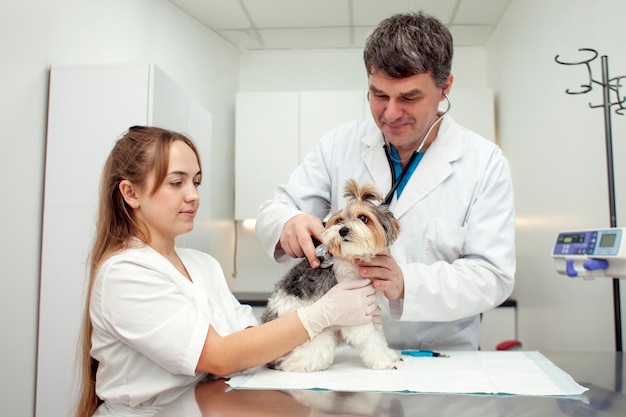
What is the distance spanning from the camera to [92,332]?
133 centimetres

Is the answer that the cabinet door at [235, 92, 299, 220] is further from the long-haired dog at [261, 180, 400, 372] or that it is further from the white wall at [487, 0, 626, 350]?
the long-haired dog at [261, 180, 400, 372]

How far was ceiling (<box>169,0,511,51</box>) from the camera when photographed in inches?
143

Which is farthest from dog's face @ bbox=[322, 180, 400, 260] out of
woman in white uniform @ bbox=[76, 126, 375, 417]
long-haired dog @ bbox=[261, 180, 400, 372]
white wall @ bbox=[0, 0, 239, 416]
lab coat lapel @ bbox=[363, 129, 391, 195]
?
white wall @ bbox=[0, 0, 239, 416]

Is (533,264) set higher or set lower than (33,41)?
lower

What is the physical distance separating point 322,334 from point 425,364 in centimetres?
32

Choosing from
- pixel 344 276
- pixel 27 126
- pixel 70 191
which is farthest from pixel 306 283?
pixel 27 126

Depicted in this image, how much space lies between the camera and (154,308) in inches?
46.7

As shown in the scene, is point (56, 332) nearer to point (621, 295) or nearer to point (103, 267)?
point (103, 267)

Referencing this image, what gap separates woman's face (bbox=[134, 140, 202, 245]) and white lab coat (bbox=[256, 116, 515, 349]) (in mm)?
276

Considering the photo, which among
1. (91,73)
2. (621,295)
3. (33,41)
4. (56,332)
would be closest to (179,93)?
(91,73)

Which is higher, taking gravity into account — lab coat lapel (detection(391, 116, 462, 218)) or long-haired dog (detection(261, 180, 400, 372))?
lab coat lapel (detection(391, 116, 462, 218))

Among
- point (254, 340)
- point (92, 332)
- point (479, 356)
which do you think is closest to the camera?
point (254, 340)

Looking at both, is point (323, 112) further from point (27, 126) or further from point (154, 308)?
point (154, 308)

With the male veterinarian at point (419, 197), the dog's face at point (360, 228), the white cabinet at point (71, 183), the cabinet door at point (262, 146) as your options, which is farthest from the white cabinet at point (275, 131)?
the dog's face at point (360, 228)
